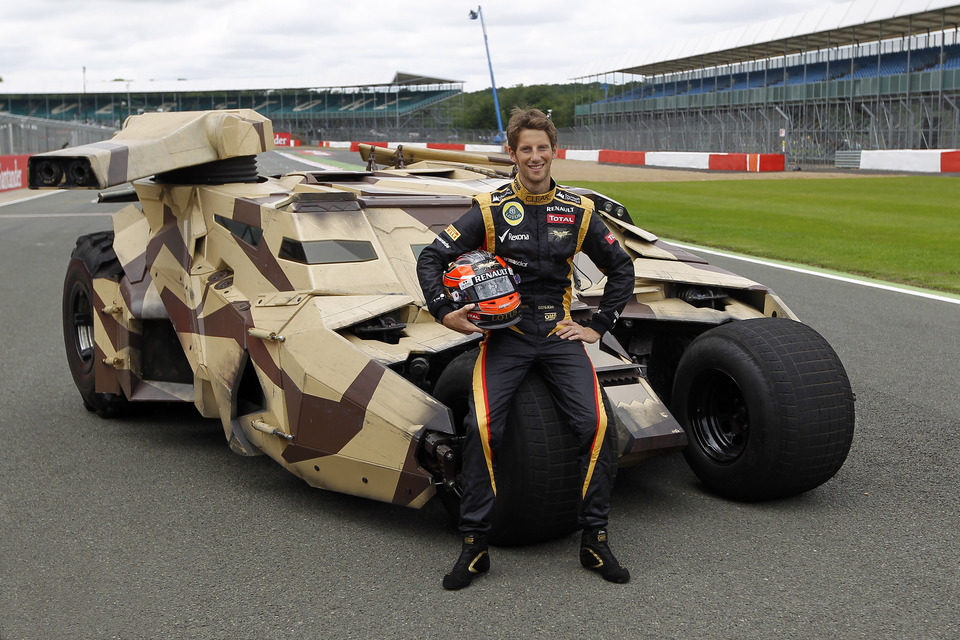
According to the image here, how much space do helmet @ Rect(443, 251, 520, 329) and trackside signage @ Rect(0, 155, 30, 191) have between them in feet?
123

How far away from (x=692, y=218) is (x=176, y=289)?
17.6 metres

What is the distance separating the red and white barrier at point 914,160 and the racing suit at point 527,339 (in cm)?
3196

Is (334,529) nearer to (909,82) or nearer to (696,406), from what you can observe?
(696,406)

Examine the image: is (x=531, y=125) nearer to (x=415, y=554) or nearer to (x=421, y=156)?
(x=415, y=554)

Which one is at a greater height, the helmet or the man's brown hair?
the man's brown hair

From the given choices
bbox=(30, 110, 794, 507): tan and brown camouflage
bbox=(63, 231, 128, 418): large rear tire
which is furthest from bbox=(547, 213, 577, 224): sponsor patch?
bbox=(63, 231, 128, 418): large rear tire

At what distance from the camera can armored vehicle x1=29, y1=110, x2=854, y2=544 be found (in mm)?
4922

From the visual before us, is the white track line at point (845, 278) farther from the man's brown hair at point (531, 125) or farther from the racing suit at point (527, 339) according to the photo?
the man's brown hair at point (531, 125)

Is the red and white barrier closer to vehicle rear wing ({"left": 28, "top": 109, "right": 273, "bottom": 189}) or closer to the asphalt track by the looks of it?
the asphalt track

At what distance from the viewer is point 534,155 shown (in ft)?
14.9

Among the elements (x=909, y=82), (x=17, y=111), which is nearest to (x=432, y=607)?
(x=909, y=82)

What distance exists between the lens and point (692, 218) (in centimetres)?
2300

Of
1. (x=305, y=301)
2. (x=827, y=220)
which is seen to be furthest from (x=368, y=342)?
(x=827, y=220)

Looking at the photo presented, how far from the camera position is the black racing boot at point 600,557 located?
14.8ft
